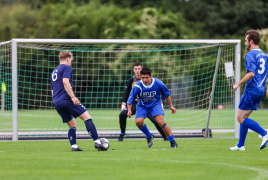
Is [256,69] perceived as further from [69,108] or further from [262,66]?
[69,108]

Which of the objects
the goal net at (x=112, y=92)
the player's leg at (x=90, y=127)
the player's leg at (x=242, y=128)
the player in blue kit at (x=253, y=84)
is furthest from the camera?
the goal net at (x=112, y=92)

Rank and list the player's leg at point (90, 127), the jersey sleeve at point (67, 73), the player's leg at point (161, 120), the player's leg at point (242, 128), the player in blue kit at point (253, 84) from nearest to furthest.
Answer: the player in blue kit at point (253, 84), the player's leg at point (242, 128), the jersey sleeve at point (67, 73), the player's leg at point (90, 127), the player's leg at point (161, 120)

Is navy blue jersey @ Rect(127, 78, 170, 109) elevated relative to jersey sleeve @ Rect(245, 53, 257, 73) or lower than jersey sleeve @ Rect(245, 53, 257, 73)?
lower

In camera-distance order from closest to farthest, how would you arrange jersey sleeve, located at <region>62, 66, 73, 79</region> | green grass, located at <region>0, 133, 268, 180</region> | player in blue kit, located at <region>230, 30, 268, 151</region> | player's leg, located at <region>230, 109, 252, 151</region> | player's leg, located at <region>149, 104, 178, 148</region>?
1. green grass, located at <region>0, 133, 268, 180</region>
2. player in blue kit, located at <region>230, 30, 268, 151</region>
3. player's leg, located at <region>230, 109, 252, 151</region>
4. jersey sleeve, located at <region>62, 66, 73, 79</region>
5. player's leg, located at <region>149, 104, 178, 148</region>

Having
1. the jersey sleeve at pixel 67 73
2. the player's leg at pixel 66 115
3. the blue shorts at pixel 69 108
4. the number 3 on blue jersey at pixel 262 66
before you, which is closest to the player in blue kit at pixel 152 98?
the blue shorts at pixel 69 108

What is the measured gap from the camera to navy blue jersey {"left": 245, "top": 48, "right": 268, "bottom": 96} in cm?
616

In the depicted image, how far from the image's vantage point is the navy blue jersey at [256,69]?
20.2 ft

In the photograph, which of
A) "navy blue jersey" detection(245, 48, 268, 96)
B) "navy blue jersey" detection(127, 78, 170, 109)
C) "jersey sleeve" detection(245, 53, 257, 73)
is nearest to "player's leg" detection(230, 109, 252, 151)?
"navy blue jersey" detection(245, 48, 268, 96)

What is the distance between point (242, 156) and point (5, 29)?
32.8 metres

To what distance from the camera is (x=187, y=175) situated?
4.15m

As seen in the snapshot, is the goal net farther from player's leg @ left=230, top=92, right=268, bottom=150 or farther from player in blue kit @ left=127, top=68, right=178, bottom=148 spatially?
player's leg @ left=230, top=92, right=268, bottom=150

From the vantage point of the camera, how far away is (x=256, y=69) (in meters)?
6.24

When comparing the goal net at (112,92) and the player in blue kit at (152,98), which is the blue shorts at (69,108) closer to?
the player in blue kit at (152,98)

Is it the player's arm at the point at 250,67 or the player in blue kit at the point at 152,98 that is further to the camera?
the player in blue kit at the point at 152,98
